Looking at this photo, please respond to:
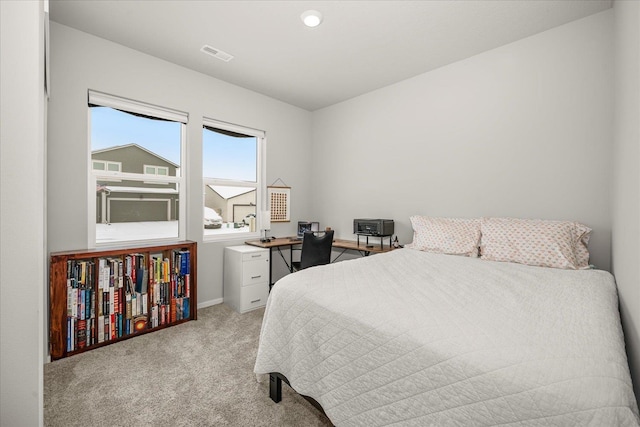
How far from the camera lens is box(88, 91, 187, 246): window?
8.79 ft

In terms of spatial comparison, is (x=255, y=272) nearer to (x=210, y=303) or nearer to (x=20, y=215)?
(x=210, y=303)

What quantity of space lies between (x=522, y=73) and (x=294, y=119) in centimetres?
291

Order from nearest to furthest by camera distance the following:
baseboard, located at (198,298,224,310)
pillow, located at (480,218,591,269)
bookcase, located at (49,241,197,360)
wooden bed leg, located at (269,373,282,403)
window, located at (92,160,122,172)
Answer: wooden bed leg, located at (269,373,282,403)
pillow, located at (480,218,591,269)
bookcase, located at (49,241,197,360)
window, located at (92,160,122,172)
baseboard, located at (198,298,224,310)

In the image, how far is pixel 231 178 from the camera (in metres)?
3.71

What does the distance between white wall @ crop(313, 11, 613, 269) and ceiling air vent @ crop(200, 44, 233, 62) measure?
183 centimetres

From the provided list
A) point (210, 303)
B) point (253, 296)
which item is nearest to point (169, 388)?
point (253, 296)

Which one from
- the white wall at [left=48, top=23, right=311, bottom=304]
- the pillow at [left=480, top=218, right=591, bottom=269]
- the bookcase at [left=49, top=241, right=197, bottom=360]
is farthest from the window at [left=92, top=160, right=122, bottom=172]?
the pillow at [left=480, top=218, right=591, bottom=269]

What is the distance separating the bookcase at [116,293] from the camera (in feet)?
7.14

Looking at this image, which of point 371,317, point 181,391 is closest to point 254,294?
point 181,391

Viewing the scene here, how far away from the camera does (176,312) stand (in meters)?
2.84

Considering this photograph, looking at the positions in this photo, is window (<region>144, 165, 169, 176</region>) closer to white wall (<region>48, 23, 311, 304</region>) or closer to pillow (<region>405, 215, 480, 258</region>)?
white wall (<region>48, 23, 311, 304</region>)

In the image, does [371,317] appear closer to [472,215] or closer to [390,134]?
[472,215]

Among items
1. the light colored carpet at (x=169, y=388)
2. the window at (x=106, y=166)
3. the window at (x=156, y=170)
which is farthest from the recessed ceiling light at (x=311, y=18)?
the light colored carpet at (x=169, y=388)

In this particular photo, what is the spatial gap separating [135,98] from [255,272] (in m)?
2.23
